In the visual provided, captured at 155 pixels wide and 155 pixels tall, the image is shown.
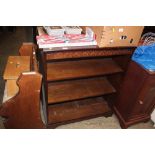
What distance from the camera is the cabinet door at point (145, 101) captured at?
1.44 m

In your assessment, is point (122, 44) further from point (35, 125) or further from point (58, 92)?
point (35, 125)

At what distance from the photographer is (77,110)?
5.93 ft

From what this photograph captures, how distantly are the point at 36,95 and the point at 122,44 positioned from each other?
2.60 feet

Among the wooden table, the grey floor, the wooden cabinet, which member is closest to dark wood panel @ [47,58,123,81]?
the wooden cabinet

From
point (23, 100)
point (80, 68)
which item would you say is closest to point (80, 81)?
point (80, 68)

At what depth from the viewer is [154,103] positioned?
5.56 ft

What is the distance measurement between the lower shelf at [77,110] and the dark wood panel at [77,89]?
0.91 feet

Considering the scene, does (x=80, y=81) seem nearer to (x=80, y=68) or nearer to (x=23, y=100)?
(x=80, y=68)

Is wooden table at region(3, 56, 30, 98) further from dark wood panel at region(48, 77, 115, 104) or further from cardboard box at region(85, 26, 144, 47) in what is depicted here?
cardboard box at region(85, 26, 144, 47)

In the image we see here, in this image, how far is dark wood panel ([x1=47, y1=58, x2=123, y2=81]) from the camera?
1.38 m

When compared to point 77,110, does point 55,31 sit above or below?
above

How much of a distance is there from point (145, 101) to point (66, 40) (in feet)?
3.20
